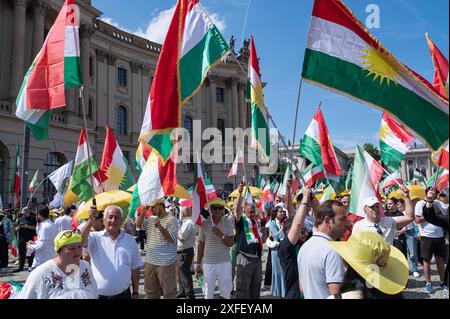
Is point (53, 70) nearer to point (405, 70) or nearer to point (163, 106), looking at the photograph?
point (163, 106)

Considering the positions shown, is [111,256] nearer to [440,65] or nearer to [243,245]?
[243,245]

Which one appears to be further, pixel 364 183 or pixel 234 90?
pixel 234 90

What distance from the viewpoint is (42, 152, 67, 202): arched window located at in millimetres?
23016

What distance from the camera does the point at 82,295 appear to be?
10.4 ft

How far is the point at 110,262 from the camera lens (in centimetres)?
410

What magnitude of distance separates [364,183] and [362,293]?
4048 mm

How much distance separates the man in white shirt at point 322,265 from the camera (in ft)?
8.86

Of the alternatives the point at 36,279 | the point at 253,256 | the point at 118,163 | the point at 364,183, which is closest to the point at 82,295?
the point at 36,279

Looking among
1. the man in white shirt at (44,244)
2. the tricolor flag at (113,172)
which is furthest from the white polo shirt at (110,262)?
the tricolor flag at (113,172)

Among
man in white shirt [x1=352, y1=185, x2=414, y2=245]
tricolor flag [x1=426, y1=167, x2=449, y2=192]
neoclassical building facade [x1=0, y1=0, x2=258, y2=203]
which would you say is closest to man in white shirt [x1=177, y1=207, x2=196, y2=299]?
neoclassical building facade [x1=0, y1=0, x2=258, y2=203]

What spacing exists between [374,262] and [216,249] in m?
3.42

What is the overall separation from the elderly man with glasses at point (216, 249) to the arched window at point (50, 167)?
19.3m

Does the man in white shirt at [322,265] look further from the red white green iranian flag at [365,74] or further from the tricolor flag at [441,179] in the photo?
the red white green iranian flag at [365,74]

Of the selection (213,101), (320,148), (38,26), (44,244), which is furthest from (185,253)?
(213,101)
